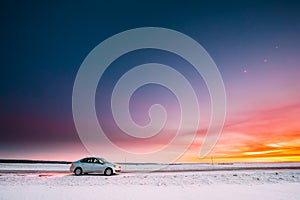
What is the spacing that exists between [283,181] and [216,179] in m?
4.17

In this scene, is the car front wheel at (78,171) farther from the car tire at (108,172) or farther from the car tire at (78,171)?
the car tire at (108,172)

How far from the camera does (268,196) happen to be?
38.8ft

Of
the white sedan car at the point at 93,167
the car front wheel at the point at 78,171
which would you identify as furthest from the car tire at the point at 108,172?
the car front wheel at the point at 78,171

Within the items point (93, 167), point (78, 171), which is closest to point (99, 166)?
point (93, 167)

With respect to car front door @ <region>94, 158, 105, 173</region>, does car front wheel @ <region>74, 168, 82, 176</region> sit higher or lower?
lower

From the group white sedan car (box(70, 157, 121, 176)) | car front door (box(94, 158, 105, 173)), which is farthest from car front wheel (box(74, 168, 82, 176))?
car front door (box(94, 158, 105, 173))

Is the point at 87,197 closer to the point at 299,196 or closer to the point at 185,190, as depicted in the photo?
the point at 185,190

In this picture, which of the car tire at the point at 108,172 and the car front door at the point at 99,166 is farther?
the car front door at the point at 99,166

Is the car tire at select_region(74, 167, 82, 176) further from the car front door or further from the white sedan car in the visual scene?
the car front door

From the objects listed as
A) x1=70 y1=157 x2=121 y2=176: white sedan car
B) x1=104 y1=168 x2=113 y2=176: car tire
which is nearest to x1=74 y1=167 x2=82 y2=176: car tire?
x1=70 y1=157 x2=121 y2=176: white sedan car

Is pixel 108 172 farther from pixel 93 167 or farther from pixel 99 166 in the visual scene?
pixel 93 167

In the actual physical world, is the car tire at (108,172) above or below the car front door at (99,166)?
below

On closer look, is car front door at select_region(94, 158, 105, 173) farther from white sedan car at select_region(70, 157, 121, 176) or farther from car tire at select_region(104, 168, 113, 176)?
car tire at select_region(104, 168, 113, 176)

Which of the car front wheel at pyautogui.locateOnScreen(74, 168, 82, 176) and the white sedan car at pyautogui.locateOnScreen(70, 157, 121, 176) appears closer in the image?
the white sedan car at pyautogui.locateOnScreen(70, 157, 121, 176)
